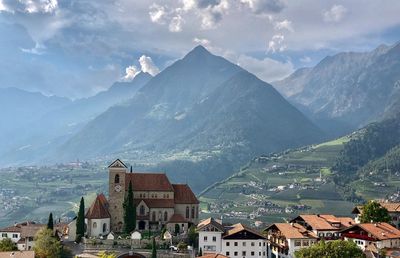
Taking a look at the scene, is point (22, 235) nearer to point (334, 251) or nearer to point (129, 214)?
point (129, 214)

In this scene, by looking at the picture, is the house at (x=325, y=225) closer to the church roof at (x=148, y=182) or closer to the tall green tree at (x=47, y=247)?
the church roof at (x=148, y=182)

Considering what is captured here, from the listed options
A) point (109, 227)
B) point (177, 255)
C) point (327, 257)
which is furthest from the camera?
point (109, 227)

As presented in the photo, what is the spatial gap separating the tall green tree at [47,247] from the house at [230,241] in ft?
83.4

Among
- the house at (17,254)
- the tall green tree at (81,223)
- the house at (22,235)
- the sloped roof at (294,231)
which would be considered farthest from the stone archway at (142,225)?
the house at (17,254)

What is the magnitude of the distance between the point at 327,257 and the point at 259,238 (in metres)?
20.7

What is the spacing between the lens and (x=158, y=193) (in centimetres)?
11881

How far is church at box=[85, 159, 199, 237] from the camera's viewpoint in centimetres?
11062

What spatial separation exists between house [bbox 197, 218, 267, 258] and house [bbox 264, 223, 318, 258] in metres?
4.79

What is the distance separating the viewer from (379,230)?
336 ft

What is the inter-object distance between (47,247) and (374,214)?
6535cm

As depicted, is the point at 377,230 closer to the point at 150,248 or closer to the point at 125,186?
the point at 150,248

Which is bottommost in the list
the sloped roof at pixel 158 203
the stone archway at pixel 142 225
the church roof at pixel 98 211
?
the stone archway at pixel 142 225

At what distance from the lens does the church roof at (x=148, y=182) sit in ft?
389

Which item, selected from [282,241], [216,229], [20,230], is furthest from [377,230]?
[20,230]
